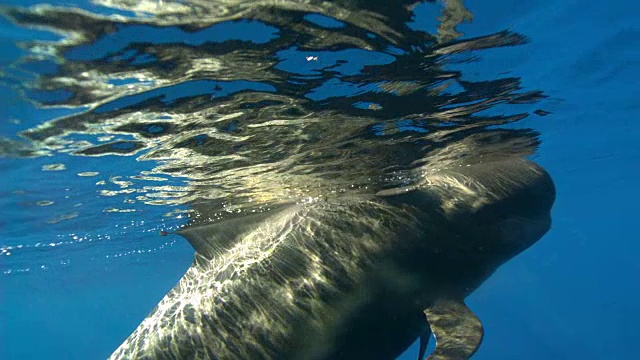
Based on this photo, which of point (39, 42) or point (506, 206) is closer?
point (39, 42)

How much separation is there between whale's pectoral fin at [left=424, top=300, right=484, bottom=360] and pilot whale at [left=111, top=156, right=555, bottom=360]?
0.04 ft

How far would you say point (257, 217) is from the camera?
7.69 metres

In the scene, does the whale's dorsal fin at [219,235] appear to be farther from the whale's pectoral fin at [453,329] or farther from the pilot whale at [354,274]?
the whale's pectoral fin at [453,329]

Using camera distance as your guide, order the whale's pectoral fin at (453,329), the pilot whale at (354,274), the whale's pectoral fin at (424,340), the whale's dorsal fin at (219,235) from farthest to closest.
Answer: the whale's dorsal fin at (219,235), the whale's pectoral fin at (424,340), the pilot whale at (354,274), the whale's pectoral fin at (453,329)

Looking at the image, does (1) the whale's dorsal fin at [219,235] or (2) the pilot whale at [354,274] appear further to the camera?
(1) the whale's dorsal fin at [219,235]

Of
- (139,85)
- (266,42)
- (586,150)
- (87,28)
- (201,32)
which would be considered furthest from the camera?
(586,150)

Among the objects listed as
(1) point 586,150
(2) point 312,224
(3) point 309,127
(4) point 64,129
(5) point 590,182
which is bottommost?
(5) point 590,182

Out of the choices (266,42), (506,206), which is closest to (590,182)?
(506,206)

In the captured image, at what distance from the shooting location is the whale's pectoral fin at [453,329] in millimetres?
5117

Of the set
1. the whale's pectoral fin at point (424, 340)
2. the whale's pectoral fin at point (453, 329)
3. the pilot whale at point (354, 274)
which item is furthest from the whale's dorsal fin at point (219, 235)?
the whale's pectoral fin at point (453, 329)

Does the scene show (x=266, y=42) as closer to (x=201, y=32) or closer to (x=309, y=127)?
(x=201, y=32)

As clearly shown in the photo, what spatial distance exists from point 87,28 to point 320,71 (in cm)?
307

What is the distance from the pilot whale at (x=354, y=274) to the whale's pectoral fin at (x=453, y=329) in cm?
1

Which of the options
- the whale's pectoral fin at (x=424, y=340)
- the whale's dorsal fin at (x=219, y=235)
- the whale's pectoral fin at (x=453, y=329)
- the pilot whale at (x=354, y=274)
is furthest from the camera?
the whale's dorsal fin at (x=219, y=235)
